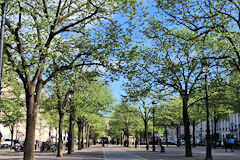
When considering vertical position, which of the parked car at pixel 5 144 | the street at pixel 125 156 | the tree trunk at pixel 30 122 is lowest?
the parked car at pixel 5 144

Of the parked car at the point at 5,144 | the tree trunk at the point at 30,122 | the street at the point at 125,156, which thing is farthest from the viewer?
the parked car at the point at 5,144

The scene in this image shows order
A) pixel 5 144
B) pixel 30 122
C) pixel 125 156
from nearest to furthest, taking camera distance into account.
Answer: pixel 30 122 → pixel 125 156 → pixel 5 144

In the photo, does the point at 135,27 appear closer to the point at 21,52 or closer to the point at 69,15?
the point at 69,15

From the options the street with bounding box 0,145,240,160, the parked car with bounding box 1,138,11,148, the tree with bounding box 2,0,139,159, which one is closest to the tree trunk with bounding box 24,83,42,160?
the tree with bounding box 2,0,139,159

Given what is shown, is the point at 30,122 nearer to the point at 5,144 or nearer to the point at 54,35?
the point at 54,35

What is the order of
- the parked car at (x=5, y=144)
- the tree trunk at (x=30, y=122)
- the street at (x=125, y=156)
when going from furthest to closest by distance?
the parked car at (x=5, y=144), the street at (x=125, y=156), the tree trunk at (x=30, y=122)

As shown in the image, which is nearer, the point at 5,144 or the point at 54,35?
the point at 54,35

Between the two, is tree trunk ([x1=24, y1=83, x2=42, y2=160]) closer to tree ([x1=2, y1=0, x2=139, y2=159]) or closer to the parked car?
tree ([x1=2, y1=0, x2=139, y2=159])

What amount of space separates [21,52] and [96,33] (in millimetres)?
3942

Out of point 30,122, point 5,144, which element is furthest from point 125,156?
point 5,144

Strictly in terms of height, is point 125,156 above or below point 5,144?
above

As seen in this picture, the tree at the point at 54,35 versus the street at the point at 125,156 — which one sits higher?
the tree at the point at 54,35

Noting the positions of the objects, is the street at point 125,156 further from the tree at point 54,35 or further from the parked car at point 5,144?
the parked car at point 5,144

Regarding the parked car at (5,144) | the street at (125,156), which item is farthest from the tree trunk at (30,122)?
the parked car at (5,144)
